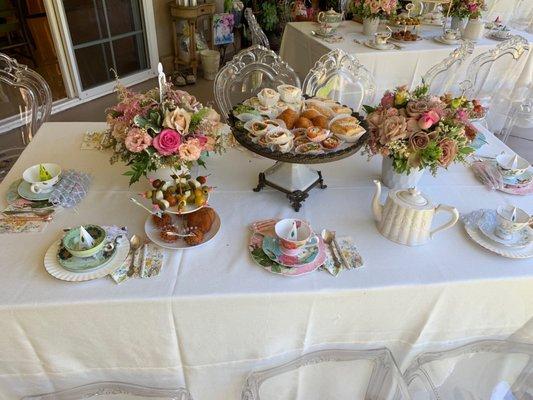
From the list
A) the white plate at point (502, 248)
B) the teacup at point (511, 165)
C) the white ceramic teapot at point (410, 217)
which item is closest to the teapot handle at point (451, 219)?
the white ceramic teapot at point (410, 217)

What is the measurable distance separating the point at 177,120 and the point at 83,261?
0.41 m

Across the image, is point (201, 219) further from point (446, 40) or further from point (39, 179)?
point (446, 40)

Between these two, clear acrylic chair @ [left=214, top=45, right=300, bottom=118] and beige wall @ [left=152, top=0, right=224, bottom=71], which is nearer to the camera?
clear acrylic chair @ [left=214, top=45, right=300, bottom=118]

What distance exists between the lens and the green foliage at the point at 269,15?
406 cm

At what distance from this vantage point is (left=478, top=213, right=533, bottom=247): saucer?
1.02 m

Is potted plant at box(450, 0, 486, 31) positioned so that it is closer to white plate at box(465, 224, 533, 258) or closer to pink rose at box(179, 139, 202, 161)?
white plate at box(465, 224, 533, 258)

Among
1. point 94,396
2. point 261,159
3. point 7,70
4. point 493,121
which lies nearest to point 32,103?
point 7,70

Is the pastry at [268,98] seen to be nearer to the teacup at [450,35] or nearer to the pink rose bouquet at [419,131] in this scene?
the pink rose bouquet at [419,131]

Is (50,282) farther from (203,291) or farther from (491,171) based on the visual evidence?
(491,171)

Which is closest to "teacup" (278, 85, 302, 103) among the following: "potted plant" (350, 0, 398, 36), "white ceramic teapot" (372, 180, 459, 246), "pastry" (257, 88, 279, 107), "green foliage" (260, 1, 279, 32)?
"pastry" (257, 88, 279, 107)

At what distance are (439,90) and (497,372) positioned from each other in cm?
153

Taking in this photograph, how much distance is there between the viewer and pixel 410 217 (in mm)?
992

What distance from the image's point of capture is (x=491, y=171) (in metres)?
1.29

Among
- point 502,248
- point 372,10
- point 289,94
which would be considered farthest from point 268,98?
point 372,10
